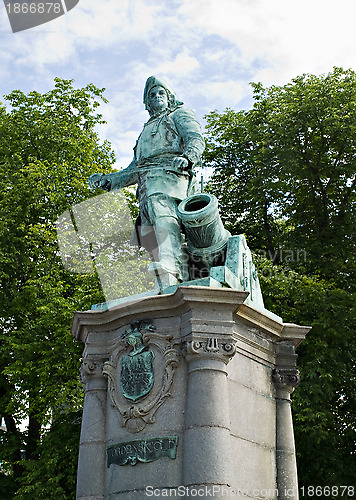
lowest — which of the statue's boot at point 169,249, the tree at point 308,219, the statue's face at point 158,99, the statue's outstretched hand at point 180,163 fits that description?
the statue's boot at point 169,249

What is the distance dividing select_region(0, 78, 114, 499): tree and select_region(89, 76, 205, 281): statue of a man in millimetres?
7671

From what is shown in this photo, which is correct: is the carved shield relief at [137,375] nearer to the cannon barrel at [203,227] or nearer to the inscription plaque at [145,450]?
the inscription plaque at [145,450]

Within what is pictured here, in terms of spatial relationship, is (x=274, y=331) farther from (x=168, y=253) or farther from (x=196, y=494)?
(x=196, y=494)

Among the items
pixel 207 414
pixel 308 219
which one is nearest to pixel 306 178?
pixel 308 219

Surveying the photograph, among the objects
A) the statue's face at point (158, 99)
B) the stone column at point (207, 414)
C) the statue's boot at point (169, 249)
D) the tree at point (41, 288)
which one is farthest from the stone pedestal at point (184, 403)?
the tree at point (41, 288)

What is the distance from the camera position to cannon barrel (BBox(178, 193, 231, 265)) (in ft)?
22.2

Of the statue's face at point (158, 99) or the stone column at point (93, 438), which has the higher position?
the statue's face at point (158, 99)

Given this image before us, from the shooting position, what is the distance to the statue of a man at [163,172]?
7.01 m

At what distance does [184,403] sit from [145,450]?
1.68ft

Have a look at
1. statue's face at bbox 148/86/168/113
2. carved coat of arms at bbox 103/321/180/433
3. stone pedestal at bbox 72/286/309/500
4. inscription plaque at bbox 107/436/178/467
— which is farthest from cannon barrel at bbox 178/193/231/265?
inscription plaque at bbox 107/436/178/467

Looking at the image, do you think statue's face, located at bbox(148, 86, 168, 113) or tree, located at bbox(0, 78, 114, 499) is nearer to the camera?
statue's face, located at bbox(148, 86, 168, 113)

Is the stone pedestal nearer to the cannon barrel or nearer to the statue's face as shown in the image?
the cannon barrel

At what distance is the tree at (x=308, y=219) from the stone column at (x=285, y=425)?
A: 6840 mm

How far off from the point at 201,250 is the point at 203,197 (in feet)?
1.79
